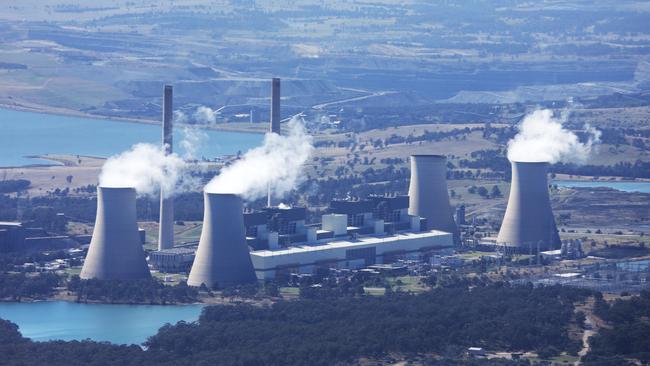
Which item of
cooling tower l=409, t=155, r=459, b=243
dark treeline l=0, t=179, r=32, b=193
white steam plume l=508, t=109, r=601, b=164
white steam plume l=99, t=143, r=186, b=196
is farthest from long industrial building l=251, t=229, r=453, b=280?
dark treeline l=0, t=179, r=32, b=193

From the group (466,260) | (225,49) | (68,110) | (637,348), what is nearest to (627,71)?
(225,49)

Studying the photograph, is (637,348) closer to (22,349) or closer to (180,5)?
(22,349)

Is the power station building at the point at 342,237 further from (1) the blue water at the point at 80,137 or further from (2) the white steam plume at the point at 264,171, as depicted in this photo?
(1) the blue water at the point at 80,137

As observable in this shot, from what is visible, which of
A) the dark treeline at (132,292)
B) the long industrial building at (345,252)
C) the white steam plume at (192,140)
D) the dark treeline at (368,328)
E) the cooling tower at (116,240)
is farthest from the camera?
the white steam plume at (192,140)

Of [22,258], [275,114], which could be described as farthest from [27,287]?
[275,114]

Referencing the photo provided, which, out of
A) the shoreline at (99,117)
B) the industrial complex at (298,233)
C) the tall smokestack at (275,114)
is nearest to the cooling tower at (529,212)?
the industrial complex at (298,233)

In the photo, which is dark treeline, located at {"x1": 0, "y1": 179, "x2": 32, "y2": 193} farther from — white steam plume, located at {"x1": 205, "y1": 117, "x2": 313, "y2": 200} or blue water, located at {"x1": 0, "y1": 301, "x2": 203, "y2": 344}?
blue water, located at {"x1": 0, "y1": 301, "x2": 203, "y2": 344}
